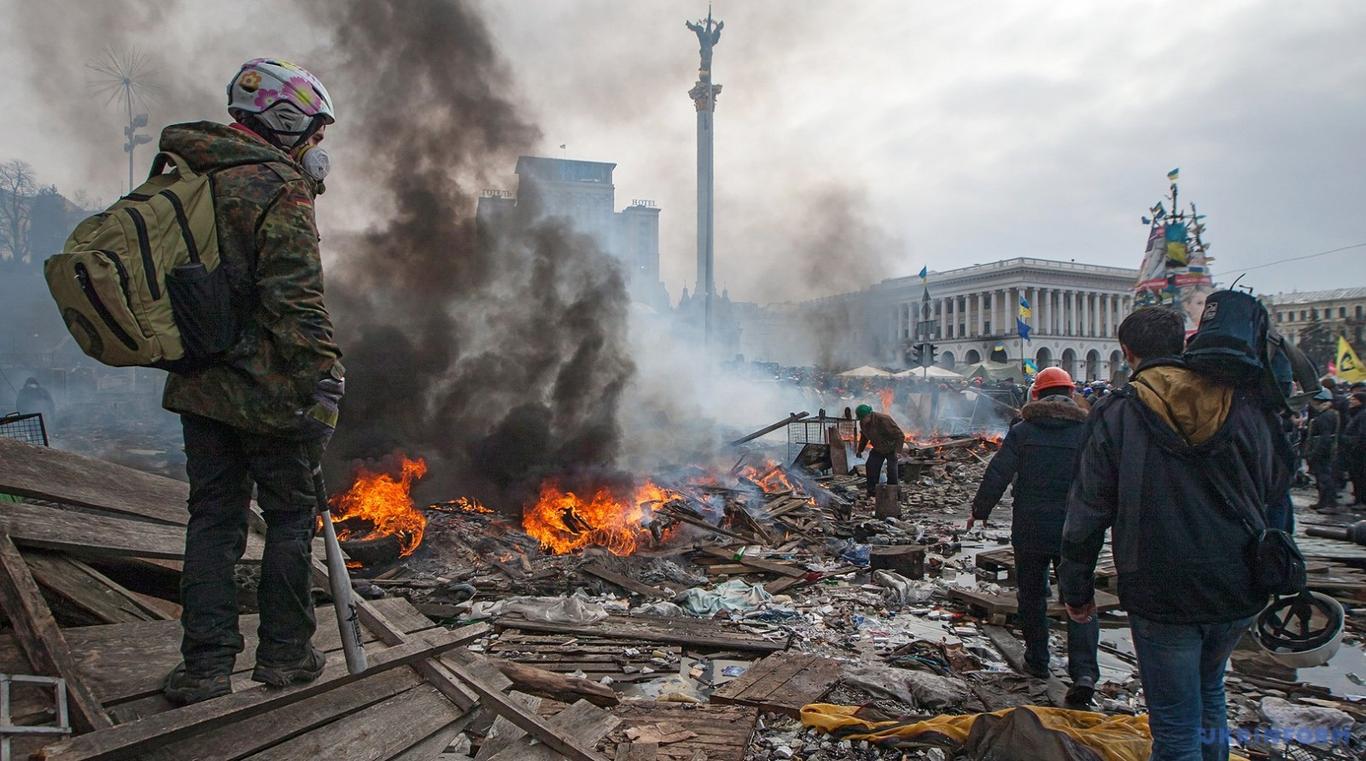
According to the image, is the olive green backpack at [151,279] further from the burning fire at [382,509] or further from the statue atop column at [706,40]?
the statue atop column at [706,40]

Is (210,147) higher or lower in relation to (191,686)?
higher

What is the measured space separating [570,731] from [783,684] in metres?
2.09

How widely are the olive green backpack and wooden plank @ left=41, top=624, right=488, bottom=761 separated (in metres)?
1.05

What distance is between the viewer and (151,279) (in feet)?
6.97

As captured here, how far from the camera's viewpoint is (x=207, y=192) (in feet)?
7.39

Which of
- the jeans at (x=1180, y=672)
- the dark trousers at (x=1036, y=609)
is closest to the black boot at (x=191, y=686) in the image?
the jeans at (x=1180, y=672)

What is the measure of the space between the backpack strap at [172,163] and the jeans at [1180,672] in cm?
373

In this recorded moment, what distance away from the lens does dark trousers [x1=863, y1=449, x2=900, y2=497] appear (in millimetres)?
11844

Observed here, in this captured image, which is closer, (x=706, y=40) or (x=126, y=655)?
(x=126, y=655)

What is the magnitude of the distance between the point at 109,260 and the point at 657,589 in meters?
5.86

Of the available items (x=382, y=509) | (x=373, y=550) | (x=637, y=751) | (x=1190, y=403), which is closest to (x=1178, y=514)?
(x=1190, y=403)

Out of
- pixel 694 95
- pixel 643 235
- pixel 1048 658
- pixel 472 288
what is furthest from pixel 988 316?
pixel 1048 658

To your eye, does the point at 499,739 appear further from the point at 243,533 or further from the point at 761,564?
the point at 761,564

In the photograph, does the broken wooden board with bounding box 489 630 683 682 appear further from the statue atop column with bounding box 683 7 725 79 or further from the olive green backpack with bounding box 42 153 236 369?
the statue atop column with bounding box 683 7 725 79
